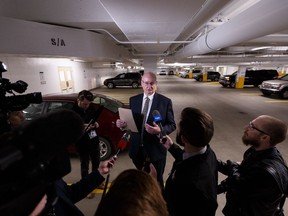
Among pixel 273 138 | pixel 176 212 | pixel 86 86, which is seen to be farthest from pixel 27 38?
pixel 86 86

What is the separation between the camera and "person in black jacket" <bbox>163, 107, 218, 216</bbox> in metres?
1.00

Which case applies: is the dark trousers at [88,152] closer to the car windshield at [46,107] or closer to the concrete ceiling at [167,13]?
the car windshield at [46,107]

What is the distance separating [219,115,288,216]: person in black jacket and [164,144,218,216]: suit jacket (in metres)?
0.33

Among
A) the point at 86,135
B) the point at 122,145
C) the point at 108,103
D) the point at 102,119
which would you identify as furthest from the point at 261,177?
the point at 108,103

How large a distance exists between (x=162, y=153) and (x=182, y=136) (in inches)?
38.3

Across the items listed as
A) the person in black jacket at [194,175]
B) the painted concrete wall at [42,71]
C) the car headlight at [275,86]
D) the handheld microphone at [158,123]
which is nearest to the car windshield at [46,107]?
the handheld microphone at [158,123]

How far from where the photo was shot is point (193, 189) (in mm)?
997

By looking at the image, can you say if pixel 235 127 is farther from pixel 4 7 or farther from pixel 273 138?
pixel 4 7

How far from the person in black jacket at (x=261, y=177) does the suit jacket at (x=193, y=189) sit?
33 cm

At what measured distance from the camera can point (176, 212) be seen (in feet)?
3.44

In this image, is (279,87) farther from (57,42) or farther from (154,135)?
(57,42)

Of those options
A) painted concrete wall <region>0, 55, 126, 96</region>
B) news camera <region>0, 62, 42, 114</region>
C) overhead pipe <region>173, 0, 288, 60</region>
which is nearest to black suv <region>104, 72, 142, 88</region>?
painted concrete wall <region>0, 55, 126, 96</region>

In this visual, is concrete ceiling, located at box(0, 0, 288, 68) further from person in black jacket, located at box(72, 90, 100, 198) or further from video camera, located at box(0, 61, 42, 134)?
video camera, located at box(0, 61, 42, 134)

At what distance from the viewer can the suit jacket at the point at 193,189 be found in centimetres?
Answer: 99
